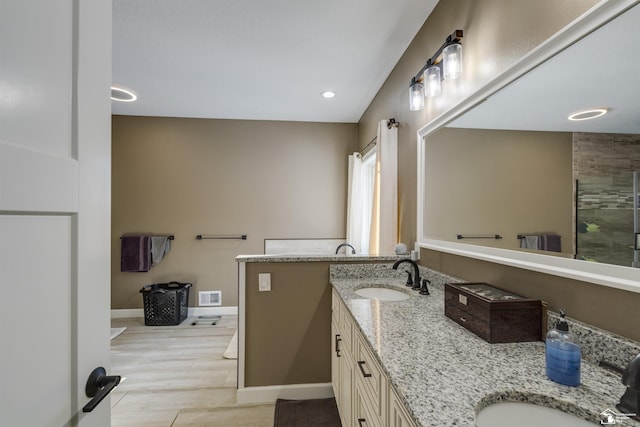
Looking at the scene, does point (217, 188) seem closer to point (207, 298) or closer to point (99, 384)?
point (207, 298)

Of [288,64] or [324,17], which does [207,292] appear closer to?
[288,64]

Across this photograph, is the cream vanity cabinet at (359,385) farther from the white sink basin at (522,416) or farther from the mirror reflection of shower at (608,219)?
the mirror reflection of shower at (608,219)

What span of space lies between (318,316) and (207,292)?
2.31 meters

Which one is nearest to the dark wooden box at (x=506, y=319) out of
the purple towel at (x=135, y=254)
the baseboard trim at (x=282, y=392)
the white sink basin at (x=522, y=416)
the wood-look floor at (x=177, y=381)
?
the white sink basin at (x=522, y=416)

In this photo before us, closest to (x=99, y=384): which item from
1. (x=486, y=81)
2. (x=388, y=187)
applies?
(x=486, y=81)

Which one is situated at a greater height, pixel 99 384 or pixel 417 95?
pixel 417 95

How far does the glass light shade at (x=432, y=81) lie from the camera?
5.57ft

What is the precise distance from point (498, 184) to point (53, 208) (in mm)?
1529

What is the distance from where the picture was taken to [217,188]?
3963mm

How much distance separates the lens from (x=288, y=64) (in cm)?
256

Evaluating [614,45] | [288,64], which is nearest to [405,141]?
[288,64]

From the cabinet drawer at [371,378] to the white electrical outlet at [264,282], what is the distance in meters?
0.93

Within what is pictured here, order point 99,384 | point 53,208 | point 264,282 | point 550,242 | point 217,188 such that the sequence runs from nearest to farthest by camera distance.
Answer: point 53,208 → point 99,384 → point 550,242 → point 264,282 → point 217,188

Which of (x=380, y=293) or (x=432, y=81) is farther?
(x=380, y=293)
